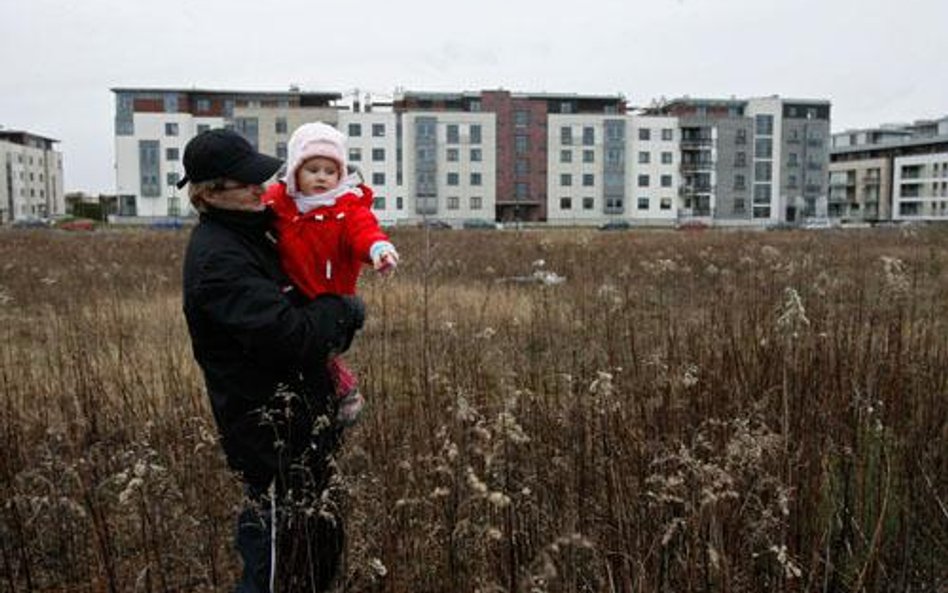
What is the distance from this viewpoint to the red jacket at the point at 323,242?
2.50 m

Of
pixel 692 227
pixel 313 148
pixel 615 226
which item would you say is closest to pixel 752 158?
pixel 615 226

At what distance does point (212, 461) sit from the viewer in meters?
3.60

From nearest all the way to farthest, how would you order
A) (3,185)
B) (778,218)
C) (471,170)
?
1. (471,170)
2. (778,218)
3. (3,185)

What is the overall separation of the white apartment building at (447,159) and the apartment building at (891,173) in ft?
168

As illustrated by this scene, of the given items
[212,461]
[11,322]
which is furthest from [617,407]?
[11,322]

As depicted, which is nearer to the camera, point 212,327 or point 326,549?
point 212,327

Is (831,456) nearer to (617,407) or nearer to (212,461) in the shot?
(617,407)

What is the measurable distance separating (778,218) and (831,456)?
309ft

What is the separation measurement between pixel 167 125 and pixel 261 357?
86.7 m

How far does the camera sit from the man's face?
2410mm

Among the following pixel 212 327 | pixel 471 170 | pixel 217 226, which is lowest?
pixel 212 327

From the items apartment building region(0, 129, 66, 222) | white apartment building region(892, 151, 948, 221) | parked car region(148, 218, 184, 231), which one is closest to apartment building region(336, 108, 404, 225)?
parked car region(148, 218, 184, 231)

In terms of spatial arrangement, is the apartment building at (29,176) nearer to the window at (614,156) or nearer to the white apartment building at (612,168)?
the white apartment building at (612,168)

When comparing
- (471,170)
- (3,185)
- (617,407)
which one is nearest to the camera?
(617,407)
